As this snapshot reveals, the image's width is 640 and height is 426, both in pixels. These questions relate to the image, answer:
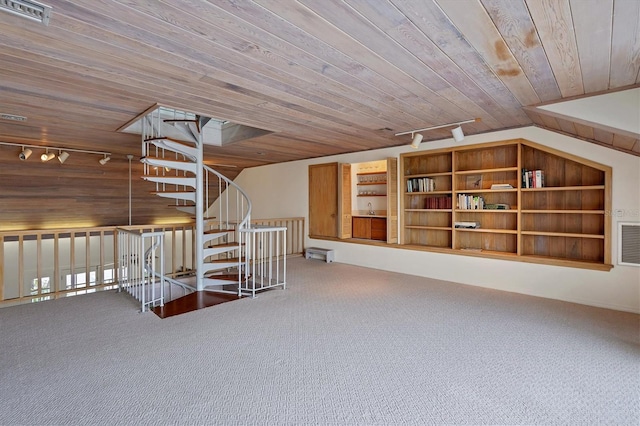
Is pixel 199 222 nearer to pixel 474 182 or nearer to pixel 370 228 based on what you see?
pixel 370 228

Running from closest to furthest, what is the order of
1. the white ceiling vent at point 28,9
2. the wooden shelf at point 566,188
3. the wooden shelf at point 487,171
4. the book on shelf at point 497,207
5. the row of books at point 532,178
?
the white ceiling vent at point 28,9 → the wooden shelf at point 566,188 → the row of books at point 532,178 → the wooden shelf at point 487,171 → the book on shelf at point 497,207

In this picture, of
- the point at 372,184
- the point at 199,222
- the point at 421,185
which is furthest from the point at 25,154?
the point at 421,185

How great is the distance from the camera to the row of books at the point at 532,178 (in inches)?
173

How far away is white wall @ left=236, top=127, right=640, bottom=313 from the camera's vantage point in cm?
372

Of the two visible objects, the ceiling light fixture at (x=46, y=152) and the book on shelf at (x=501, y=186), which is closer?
the book on shelf at (x=501, y=186)

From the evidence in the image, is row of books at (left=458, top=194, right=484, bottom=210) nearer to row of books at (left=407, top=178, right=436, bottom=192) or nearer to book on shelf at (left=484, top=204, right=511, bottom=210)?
book on shelf at (left=484, top=204, right=511, bottom=210)

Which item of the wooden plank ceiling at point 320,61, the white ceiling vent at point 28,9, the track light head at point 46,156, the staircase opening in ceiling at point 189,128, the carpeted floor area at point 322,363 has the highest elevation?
the staircase opening in ceiling at point 189,128

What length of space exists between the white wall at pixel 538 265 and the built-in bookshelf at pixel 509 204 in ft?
0.33

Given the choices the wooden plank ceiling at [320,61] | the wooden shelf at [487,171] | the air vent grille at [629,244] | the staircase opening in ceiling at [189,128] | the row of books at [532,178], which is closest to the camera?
the wooden plank ceiling at [320,61]

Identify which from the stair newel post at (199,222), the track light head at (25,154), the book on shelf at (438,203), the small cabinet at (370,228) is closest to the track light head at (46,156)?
the track light head at (25,154)

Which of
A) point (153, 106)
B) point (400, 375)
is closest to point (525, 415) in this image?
point (400, 375)

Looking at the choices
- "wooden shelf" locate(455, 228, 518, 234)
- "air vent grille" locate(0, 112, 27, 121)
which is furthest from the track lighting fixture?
"wooden shelf" locate(455, 228, 518, 234)

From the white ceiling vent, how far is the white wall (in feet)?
16.0

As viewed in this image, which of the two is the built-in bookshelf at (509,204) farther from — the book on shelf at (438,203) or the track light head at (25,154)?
the track light head at (25,154)
